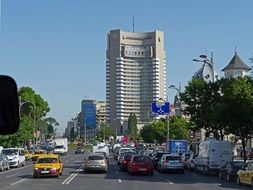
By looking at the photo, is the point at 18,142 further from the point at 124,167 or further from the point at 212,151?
the point at 212,151

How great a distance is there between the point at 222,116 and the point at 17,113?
38848 mm

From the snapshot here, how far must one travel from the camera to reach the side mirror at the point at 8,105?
3945 mm

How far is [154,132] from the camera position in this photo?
11044cm

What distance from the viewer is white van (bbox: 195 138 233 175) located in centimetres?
3984

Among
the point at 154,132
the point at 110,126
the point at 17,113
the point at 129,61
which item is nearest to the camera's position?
the point at 17,113

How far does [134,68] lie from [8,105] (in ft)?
441

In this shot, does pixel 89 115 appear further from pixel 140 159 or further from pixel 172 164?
pixel 140 159

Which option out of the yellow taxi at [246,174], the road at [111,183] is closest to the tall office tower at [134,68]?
the road at [111,183]

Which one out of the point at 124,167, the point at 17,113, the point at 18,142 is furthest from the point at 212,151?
the point at 18,142

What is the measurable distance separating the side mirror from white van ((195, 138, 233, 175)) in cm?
3658

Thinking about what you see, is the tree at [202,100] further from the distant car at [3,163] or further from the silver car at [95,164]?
the distant car at [3,163]

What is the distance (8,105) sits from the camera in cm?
399

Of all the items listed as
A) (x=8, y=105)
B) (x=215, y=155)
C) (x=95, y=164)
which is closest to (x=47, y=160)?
(x=95, y=164)

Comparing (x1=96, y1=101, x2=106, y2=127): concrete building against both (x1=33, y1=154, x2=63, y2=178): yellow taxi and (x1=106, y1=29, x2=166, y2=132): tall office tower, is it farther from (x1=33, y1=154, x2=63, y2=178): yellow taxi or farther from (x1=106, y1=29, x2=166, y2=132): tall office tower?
(x1=33, y1=154, x2=63, y2=178): yellow taxi
